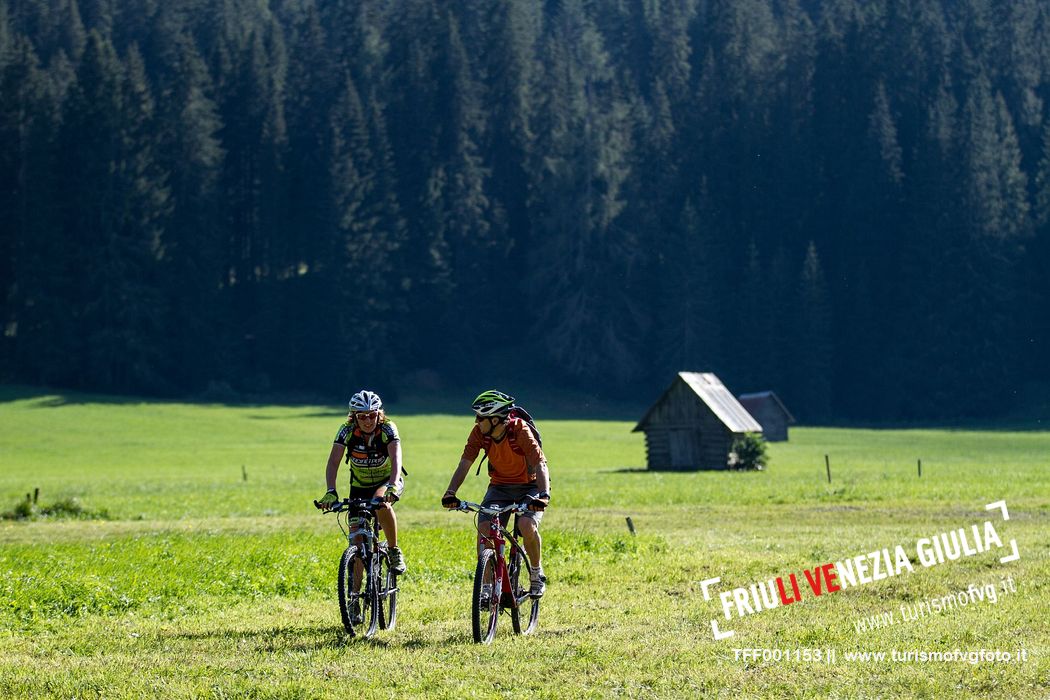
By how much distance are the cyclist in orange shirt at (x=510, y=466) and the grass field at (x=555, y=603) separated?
97 cm

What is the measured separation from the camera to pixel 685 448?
56.4m

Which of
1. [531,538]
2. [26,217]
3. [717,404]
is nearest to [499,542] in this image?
[531,538]

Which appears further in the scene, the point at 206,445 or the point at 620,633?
the point at 206,445

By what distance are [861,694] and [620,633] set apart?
318 cm

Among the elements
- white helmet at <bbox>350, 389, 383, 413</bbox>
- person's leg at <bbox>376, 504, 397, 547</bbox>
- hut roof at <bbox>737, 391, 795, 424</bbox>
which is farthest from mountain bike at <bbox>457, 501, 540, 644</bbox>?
hut roof at <bbox>737, 391, 795, 424</bbox>

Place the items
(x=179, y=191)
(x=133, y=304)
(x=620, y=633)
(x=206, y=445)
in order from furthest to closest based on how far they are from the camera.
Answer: (x=179, y=191), (x=133, y=304), (x=206, y=445), (x=620, y=633)

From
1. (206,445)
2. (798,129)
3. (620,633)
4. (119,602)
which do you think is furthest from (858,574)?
(798,129)

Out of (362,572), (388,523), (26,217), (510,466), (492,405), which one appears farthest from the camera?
(26,217)

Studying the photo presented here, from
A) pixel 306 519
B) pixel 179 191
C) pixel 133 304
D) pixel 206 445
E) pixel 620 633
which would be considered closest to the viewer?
pixel 620 633

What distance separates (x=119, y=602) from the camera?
633 inches

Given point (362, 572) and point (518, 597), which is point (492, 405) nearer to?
point (518, 597)

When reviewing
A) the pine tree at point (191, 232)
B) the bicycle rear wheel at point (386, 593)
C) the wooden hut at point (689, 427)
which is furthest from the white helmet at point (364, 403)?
the pine tree at point (191, 232)

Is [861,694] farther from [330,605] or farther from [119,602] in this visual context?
[119,602]

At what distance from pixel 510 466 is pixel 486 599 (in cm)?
126
